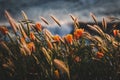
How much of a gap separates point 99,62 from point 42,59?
17.5 inches

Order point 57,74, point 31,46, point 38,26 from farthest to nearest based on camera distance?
point 38,26 → point 31,46 → point 57,74

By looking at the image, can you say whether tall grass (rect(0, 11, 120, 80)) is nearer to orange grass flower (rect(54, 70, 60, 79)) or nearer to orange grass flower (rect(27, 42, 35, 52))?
orange grass flower (rect(27, 42, 35, 52))

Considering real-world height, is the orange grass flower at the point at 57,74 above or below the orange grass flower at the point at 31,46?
below

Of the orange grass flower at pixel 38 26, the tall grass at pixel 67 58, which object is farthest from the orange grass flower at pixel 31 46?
the orange grass flower at pixel 38 26

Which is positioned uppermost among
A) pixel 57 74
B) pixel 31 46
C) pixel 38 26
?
pixel 38 26

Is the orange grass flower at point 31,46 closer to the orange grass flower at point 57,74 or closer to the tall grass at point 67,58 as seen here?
the tall grass at point 67,58

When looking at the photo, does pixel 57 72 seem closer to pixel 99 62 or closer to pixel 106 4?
pixel 99 62

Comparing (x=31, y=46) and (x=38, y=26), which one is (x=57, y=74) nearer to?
(x=31, y=46)

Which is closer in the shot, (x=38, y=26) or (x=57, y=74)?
(x=57, y=74)

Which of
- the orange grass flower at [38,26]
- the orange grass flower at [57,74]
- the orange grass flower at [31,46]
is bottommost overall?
the orange grass flower at [57,74]

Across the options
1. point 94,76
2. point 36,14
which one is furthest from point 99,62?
point 36,14

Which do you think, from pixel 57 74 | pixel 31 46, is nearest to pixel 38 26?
pixel 31 46

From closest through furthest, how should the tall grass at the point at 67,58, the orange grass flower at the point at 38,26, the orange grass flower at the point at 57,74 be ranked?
the orange grass flower at the point at 57,74 → the tall grass at the point at 67,58 → the orange grass flower at the point at 38,26

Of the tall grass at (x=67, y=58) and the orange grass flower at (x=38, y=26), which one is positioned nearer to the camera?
the tall grass at (x=67, y=58)
